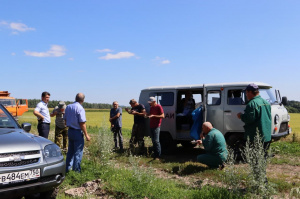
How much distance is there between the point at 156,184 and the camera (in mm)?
5199

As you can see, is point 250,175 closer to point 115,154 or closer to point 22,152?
point 22,152

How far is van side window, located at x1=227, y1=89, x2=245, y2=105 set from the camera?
8.66 m

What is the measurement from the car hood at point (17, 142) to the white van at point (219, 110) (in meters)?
5.55

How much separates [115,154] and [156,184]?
472cm

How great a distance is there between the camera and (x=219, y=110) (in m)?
8.89

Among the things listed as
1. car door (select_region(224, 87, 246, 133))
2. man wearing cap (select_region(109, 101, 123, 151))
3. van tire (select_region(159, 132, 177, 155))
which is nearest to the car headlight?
car door (select_region(224, 87, 246, 133))

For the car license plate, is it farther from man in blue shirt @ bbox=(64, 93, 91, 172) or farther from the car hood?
man in blue shirt @ bbox=(64, 93, 91, 172)

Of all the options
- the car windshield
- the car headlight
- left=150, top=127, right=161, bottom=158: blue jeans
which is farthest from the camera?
left=150, top=127, right=161, bottom=158: blue jeans

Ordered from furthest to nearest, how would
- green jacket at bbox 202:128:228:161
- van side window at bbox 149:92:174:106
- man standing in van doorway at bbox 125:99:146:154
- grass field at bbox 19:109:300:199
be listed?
man standing in van doorway at bbox 125:99:146:154
van side window at bbox 149:92:174:106
green jacket at bbox 202:128:228:161
grass field at bbox 19:109:300:199

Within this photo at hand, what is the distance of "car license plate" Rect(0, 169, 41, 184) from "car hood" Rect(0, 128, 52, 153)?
30cm

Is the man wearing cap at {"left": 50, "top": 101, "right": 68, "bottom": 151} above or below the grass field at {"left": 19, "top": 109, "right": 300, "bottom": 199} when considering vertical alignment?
above

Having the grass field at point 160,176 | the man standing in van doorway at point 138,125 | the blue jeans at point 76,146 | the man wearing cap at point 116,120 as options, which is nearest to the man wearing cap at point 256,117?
the grass field at point 160,176

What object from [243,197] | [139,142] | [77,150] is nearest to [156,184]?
[243,197]

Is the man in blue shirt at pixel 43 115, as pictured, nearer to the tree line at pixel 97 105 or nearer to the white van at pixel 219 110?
the white van at pixel 219 110
